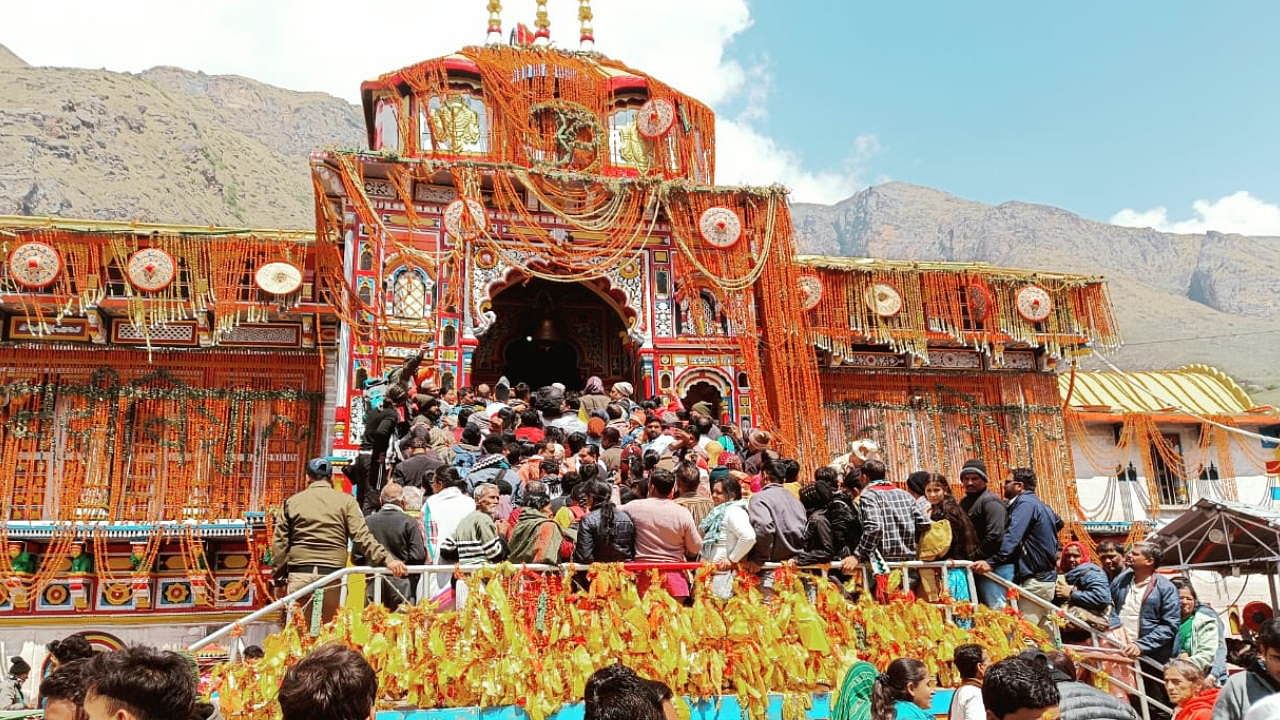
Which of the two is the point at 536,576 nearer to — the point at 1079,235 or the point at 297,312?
the point at 297,312

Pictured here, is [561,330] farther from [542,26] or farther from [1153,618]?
[1153,618]

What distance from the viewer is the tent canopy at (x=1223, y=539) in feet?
38.9

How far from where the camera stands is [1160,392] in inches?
890

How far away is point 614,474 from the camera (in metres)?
10.1

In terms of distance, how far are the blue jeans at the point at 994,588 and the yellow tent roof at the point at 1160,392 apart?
14.9 meters

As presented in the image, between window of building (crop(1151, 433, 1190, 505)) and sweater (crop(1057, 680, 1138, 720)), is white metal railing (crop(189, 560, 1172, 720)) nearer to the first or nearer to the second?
sweater (crop(1057, 680, 1138, 720))

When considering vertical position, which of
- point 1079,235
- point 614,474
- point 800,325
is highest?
point 1079,235

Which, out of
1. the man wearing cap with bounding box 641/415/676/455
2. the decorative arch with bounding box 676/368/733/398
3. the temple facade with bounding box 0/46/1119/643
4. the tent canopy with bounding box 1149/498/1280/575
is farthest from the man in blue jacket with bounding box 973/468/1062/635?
the decorative arch with bounding box 676/368/733/398

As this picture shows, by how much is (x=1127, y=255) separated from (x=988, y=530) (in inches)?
3400

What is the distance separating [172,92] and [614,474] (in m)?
73.1

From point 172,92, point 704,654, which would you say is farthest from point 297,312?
point 172,92

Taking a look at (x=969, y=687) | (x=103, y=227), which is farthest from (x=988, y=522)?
(x=103, y=227)

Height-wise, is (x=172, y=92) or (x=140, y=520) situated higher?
(x=172, y=92)

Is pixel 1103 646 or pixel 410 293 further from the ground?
pixel 410 293
